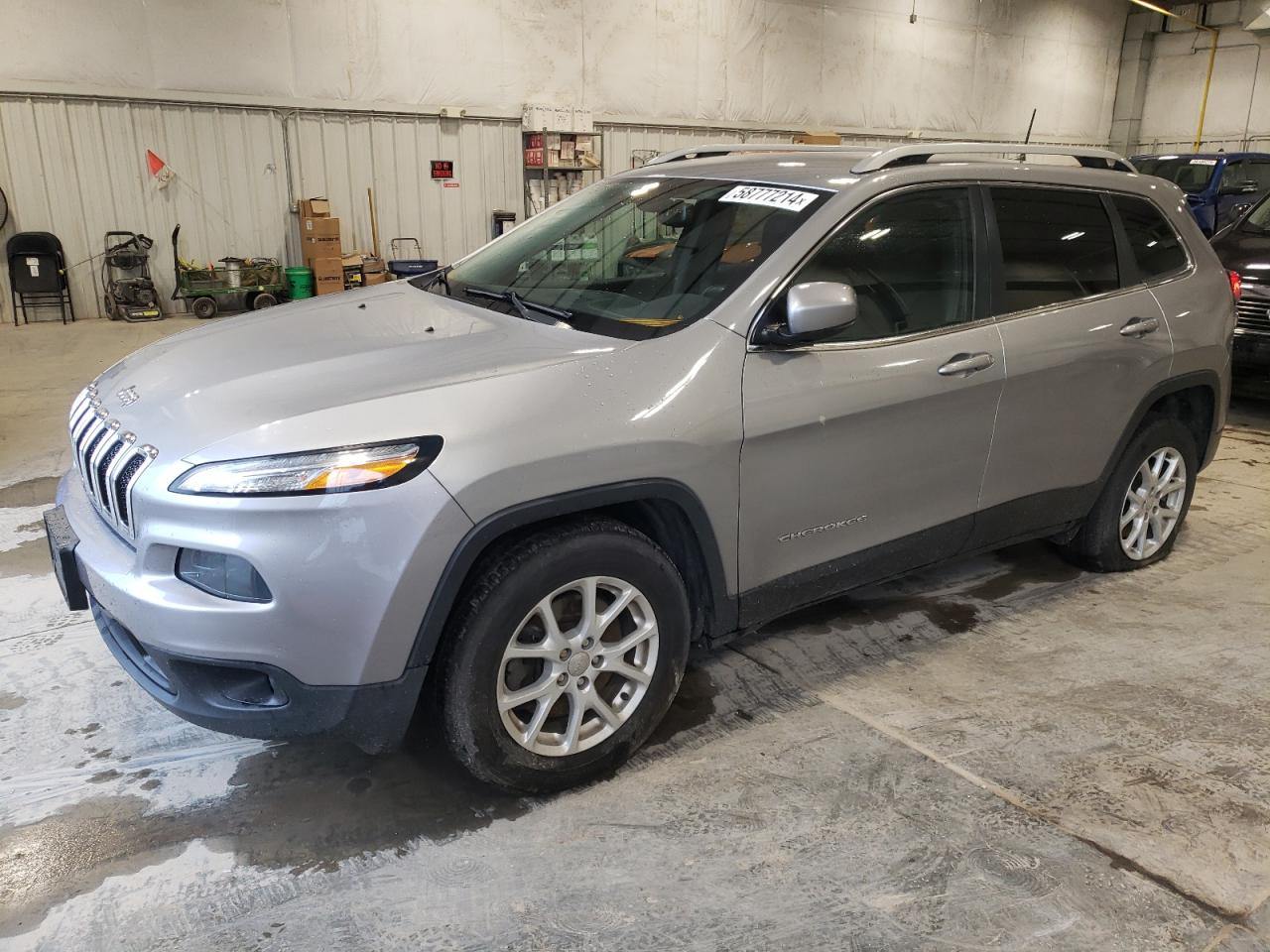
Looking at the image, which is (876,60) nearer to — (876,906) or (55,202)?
(55,202)

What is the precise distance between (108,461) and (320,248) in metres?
9.49

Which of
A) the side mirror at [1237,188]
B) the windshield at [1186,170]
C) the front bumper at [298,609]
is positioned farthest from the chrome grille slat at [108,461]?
the windshield at [1186,170]

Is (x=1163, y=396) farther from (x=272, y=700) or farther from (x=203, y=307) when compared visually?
(x=203, y=307)

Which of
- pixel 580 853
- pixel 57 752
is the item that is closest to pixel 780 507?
pixel 580 853

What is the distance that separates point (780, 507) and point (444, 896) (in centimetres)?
132

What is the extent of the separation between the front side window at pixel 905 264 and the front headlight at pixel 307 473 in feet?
4.18

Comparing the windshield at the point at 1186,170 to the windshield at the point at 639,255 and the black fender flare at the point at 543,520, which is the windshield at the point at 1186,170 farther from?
the black fender flare at the point at 543,520

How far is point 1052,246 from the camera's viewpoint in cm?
330

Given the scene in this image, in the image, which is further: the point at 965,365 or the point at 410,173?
the point at 410,173

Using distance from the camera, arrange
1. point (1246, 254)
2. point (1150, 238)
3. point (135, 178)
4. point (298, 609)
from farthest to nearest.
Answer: point (135, 178)
point (1246, 254)
point (1150, 238)
point (298, 609)

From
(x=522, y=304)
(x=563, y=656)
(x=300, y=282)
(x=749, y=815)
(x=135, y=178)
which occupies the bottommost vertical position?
(x=749, y=815)

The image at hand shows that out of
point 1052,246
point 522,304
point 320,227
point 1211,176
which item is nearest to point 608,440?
point 522,304

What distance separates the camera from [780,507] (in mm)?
2656

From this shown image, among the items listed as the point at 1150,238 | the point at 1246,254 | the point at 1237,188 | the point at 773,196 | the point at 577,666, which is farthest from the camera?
the point at 1237,188
